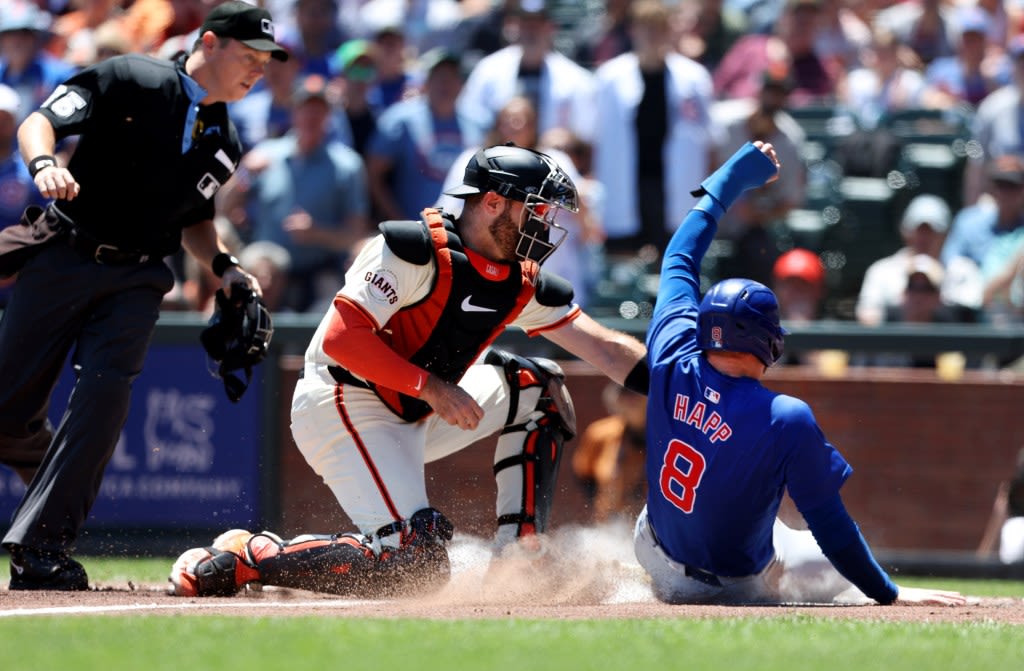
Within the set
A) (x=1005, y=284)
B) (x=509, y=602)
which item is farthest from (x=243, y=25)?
(x=1005, y=284)

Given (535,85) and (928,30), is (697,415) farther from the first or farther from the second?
(928,30)

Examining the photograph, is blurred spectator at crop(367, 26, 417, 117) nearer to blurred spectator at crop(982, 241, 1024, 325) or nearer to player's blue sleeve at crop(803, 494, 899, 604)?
blurred spectator at crop(982, 241, 1024, 325)

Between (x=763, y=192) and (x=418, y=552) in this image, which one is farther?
(x=763, y=192)

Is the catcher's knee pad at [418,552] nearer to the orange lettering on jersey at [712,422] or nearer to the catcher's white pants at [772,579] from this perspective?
the catcher's white pants at [772,579]

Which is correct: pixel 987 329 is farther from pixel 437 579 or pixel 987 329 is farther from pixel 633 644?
pixel 633 644

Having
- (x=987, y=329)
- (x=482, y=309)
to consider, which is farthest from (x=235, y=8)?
(x=987, y=329)
